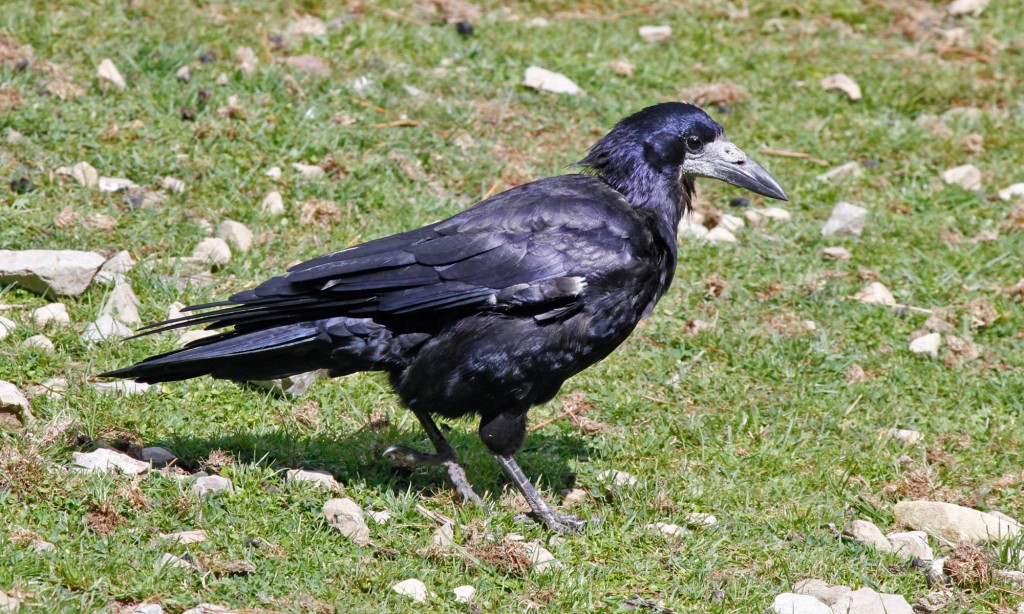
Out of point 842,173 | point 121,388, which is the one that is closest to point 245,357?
point 121,388

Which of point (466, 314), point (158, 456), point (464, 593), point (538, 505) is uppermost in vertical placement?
point (466, 314)

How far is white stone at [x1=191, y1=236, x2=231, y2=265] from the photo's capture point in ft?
18.8

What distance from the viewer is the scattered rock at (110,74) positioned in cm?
675

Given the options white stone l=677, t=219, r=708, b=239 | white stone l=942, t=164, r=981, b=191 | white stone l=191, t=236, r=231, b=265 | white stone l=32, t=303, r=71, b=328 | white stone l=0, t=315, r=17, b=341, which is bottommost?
white stone l=942, t=164, r=981, b=191

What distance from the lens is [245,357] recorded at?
436 cm

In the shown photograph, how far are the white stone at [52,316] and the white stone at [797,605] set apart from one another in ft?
10.4

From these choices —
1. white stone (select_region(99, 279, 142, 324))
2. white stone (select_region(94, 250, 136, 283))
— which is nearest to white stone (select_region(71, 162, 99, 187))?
white stone (select_region(94, 250, 136, 283))

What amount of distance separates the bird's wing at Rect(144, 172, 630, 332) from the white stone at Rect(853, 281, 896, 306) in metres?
2.14

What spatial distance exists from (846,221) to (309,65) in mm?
3372

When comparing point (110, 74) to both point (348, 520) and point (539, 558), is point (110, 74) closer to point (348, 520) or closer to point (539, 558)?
point (348, 520)

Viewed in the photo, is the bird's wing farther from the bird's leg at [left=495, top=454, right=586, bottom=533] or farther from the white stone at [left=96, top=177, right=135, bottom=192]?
the white stone at [left=96, top=177, right=135, bottom=192]

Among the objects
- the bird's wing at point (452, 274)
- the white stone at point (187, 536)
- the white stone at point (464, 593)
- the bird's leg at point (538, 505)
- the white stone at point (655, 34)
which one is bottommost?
the bird's leg at point (538, 505)

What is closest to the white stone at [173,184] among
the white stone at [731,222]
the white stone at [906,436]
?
the white stone at [731,222]

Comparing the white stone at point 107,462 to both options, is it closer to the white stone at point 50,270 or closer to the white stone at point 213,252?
the white stone at point 50,270
